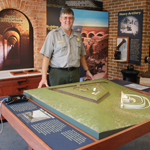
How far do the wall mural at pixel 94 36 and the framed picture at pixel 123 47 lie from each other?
35 centimetres

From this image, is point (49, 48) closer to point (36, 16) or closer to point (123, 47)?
point (36, 16)

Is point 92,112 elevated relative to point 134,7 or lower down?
lower down

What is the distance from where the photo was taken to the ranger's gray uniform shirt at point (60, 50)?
3.04 m

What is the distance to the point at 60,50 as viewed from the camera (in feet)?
10.1

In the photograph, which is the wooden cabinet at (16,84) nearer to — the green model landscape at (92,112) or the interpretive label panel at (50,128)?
the green model landscape at (92,112)

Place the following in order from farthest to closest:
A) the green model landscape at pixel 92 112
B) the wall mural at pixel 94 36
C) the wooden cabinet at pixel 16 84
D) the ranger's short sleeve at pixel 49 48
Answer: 1. the wall mural at pixel 94 36
2. the wooden cabinet at pixel 16 84
3. the ranger's short sleeve at pixel 49 48
4. the green model landscape at pixel 92 112

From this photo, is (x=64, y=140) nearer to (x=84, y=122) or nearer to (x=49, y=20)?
(x=84, y=122)

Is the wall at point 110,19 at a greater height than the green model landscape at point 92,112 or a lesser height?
greater

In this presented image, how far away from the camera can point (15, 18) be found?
4.36 m

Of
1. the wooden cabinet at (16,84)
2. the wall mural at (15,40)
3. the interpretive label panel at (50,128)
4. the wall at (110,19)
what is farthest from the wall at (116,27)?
the interpretive label panel at (50,128)

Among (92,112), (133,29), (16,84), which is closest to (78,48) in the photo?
(16,84)

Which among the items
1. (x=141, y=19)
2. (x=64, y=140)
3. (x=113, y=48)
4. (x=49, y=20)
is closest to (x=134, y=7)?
(x=141, y=19)

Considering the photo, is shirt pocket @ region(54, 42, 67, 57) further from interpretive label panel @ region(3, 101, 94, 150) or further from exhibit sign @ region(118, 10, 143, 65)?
exhibit sign @ region(118, 10, 143, 65)

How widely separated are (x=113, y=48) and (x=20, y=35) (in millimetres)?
2503
